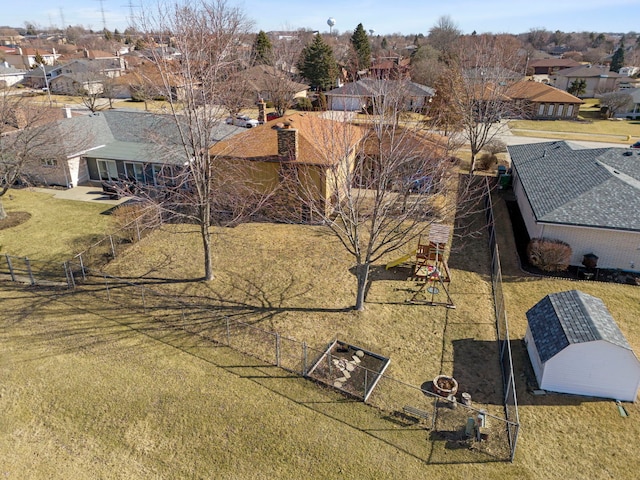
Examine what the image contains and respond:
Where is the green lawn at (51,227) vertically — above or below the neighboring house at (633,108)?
below

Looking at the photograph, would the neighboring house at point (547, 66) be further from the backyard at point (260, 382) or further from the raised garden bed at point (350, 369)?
the raised garden bed at point (350, 369)

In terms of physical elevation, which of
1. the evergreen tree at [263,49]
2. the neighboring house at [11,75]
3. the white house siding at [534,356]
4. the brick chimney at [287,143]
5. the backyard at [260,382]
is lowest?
the backyard at [260,382]

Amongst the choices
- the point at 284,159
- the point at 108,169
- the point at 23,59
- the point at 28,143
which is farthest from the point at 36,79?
the point at 284,159

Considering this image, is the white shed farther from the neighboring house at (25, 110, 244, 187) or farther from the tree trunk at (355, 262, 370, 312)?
the neighboring house at (25, 110, 244, 187)

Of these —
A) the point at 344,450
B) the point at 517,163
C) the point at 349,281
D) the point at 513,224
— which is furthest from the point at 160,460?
the point at 517,163

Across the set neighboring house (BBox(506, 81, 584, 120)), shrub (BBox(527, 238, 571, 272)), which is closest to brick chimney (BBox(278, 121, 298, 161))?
shrub (BBox(527, 238, 571, 272))

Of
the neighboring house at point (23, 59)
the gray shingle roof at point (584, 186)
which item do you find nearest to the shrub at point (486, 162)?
the gray shingle roof at point (584, 186)
